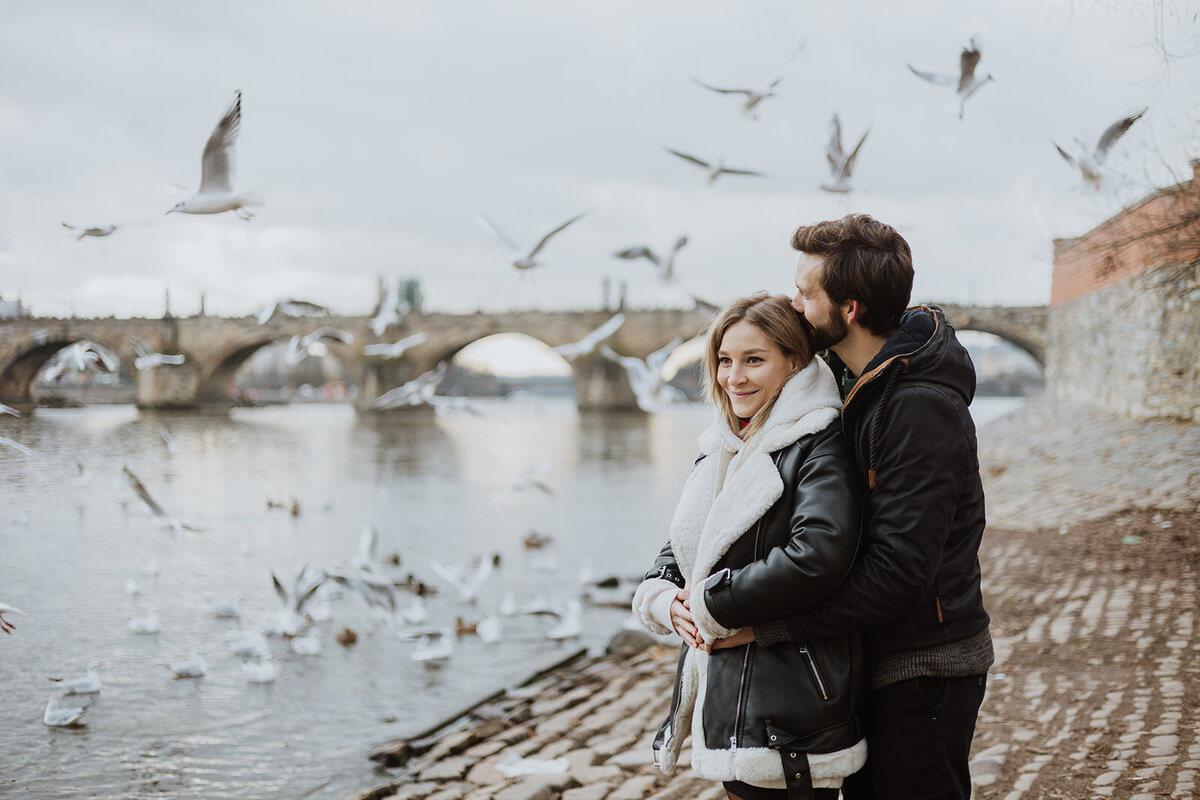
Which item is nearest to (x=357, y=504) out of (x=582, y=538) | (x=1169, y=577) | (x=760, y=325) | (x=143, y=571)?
(x=582, y=538)

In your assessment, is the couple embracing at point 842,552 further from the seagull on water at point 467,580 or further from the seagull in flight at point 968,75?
the seagull on water at point 467,580

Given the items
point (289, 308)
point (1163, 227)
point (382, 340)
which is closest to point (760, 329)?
point (289, 308)

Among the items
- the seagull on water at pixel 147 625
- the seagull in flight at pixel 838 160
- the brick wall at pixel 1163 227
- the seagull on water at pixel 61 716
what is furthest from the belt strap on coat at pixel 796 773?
the brick wall at pixel 1163 227

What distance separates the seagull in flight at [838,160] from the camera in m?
4.73

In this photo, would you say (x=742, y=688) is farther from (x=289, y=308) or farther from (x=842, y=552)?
(x=289, y=308)

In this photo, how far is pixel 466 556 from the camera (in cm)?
1076

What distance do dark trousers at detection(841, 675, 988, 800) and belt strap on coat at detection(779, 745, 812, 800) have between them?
0.17 m

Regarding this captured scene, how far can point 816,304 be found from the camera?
1.82 metres

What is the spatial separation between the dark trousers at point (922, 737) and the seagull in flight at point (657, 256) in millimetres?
4536

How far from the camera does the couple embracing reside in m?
1.68

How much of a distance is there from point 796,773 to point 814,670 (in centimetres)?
19

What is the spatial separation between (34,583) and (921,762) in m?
8.81

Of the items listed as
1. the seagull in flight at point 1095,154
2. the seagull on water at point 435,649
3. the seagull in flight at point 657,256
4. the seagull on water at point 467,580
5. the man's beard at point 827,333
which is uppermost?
the seagull in flight at point 1095,154

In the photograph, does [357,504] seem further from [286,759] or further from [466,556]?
[286,759]
